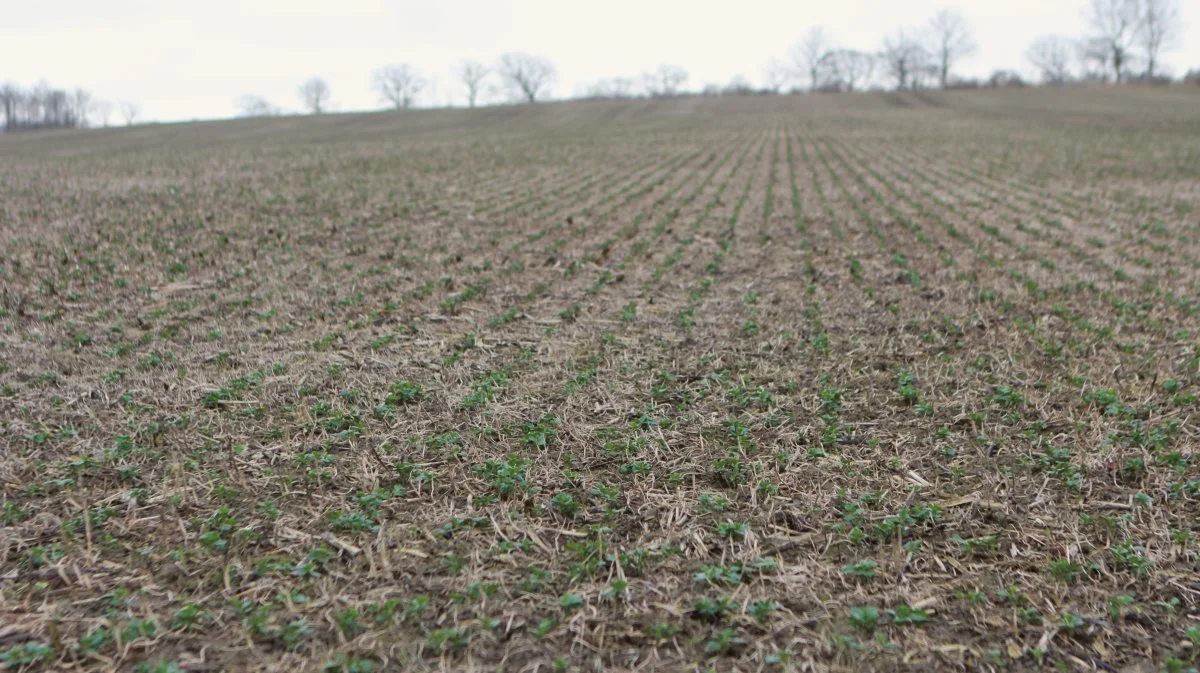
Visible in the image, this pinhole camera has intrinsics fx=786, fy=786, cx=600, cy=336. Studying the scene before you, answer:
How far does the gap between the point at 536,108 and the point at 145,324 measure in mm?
66222

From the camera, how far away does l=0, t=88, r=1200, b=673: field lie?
11.1ft

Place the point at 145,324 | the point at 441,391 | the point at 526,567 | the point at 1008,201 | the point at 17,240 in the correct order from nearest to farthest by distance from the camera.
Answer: the point at 526,567, the point at 441,391, the point at 145,324, the point at 17,240, the point at 1008,201

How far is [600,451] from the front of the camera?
4984 mm

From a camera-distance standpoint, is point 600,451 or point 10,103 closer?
point 600,451

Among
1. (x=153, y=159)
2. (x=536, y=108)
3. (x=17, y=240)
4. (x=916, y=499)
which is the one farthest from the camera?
(x=536, y=108)

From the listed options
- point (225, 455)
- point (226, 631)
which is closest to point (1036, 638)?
point (226, 631)

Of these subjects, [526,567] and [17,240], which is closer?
[526,567]

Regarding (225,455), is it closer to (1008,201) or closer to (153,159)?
(1008,201)

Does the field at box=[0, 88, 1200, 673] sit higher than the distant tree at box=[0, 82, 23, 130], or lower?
lower

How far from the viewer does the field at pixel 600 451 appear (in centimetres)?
339

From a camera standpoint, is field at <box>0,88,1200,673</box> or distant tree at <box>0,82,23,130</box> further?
distant tree at <box>0,82,23,130</box>

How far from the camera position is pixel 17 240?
11.5m

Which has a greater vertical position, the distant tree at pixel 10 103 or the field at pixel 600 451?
the distant tree at pixel 10 103

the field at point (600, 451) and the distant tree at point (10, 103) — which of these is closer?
the field at point (600, 451)
